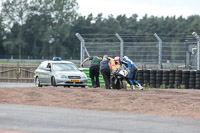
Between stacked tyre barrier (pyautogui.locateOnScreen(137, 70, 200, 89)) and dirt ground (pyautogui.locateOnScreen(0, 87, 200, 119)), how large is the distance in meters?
7.29

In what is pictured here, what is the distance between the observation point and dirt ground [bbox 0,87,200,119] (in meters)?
14.7

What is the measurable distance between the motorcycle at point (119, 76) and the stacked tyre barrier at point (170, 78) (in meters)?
3.33

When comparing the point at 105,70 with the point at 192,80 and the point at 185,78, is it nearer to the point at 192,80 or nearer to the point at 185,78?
the point at 185,78

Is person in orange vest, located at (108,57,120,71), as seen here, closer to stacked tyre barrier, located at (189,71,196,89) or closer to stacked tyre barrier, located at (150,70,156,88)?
stacked tyre barrier, located at (150,70,156,88)

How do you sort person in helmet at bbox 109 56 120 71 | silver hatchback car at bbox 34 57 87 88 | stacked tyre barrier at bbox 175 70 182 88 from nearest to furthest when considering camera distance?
person in helmet at bbox 109 56 120 71, silver hatchback car at bbox 34 57 87 88, stacked tyre barrier at bbox 175 70 182 88

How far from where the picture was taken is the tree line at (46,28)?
11238 centimetres

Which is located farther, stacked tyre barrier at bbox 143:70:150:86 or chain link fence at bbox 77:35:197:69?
stacked tyre barrier at bbox 143:70:150:86

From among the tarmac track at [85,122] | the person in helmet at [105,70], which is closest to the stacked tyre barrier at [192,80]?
the person in helmet at [105,70]

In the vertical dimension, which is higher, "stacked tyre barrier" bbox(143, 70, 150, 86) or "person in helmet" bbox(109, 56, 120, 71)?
"person in helmet" bbox(109, 56, 120, 71)

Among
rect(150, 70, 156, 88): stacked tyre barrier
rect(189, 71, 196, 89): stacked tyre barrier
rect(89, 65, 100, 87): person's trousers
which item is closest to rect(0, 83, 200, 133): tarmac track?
rect(89, 65, 100, 87): person's trousers

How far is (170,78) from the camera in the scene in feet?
85.4

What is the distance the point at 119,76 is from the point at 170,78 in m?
4.01

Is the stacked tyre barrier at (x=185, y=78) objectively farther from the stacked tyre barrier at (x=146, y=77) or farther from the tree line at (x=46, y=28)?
the tree line at (x=46, y=28)

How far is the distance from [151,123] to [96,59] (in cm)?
1420
